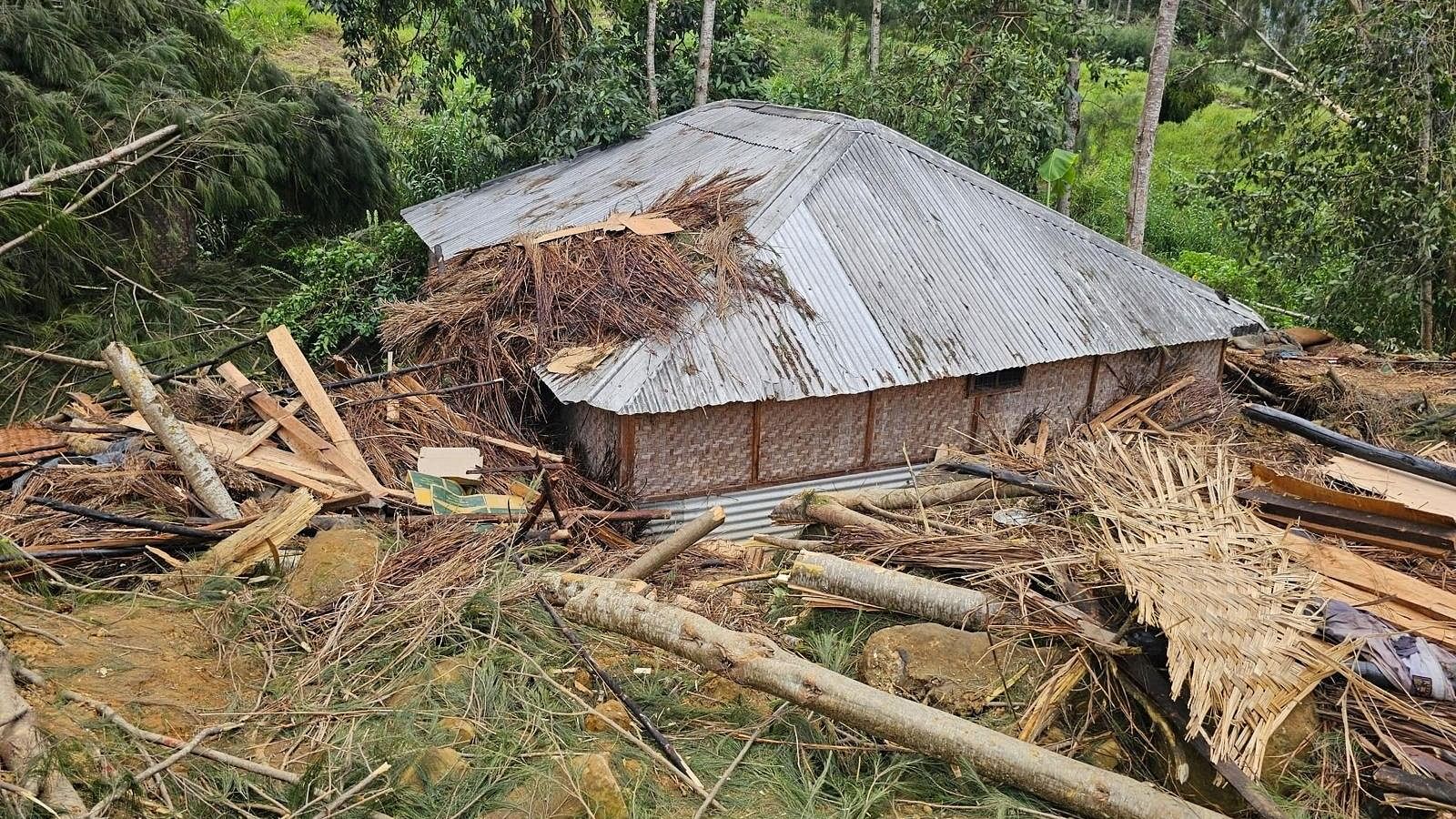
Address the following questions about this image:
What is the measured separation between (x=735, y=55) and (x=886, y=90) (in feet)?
8.40

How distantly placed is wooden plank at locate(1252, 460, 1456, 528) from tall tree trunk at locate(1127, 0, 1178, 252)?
6.89 metres

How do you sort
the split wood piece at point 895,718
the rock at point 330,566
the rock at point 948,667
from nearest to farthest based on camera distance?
the split wood piece at point 895,718, the rock at point 948,667, the rock at point 330,566

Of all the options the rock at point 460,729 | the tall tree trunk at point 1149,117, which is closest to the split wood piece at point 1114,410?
the tall tree trunk at point 1149,117

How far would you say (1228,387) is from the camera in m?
11.8

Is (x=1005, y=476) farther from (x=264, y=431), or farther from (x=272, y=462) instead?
(x=264, y=431)

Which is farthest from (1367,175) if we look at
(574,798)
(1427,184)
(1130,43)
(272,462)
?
(1130,43)

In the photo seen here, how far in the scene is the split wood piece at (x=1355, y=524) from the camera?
6223mm

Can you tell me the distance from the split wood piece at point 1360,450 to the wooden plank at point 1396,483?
0.04 metres

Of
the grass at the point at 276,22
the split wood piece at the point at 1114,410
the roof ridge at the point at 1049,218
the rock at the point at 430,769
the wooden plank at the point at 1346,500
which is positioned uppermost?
the grass at the point at 276,22

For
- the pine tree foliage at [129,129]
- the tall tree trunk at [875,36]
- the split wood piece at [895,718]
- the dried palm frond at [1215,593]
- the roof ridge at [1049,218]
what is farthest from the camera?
the tall tree trunk at [875,36]

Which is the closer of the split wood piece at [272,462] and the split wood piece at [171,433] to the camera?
the split wood piece at [171,433]

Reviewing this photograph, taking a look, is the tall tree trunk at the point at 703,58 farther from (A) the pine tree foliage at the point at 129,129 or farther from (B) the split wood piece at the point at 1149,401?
(B) the split wood piece at the point at 1149,401

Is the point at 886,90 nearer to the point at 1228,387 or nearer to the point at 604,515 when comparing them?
the point at 1228,387

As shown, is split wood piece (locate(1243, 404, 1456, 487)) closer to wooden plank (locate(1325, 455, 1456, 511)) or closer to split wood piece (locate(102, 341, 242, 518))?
wooden plank (locate(1325, 455, 1456, 511))
